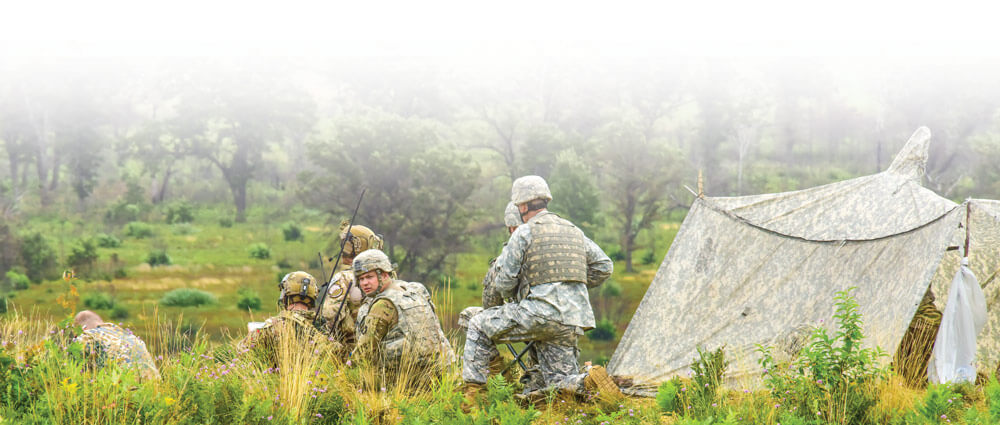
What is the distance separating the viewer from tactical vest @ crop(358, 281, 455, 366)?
5562 millimetres

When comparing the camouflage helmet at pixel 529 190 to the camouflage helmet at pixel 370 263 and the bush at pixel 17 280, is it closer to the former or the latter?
the camouflage helmet at pixel 370 263

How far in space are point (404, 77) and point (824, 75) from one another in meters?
33.0

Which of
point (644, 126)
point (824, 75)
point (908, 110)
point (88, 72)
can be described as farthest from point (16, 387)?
point (824, 75)

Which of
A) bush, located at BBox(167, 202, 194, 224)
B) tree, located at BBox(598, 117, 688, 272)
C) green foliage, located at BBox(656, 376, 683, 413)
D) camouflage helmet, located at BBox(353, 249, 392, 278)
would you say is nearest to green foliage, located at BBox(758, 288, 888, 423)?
green foliage, located at BBox(656, 376, 683, 413)

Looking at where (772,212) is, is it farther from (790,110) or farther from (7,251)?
(790,110)

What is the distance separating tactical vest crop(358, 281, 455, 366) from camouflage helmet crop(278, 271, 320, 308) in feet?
1.84

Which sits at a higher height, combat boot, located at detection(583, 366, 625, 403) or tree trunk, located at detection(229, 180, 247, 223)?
combat boot, located at detection(583, 366, 625, 403)

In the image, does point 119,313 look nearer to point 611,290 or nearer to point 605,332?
point 605,332

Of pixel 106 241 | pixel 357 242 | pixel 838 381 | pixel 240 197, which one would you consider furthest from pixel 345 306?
pixel 240 197

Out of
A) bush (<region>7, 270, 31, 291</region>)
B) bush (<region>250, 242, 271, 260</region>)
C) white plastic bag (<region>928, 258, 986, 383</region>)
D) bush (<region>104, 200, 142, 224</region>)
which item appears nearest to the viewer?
white plastic bag (<region>928, 258, 986, 383</region>)

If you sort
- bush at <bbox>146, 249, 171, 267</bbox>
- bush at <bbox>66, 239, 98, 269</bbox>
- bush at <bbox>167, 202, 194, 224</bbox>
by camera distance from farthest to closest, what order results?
bush at <bbox>167, 202, 194, 224</bbox>, bush at <bbox>146, 249, 171, 267</bbox>, bush at <bbox>66, 239, 98, 269</bbox>

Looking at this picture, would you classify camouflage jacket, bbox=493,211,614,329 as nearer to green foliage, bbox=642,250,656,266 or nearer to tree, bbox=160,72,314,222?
green foliage, bbox=642,250,656,266

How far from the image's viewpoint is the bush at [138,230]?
1567 inches

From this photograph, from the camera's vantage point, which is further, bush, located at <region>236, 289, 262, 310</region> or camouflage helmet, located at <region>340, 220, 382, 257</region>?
bush, located at <region>236, 289, 262, 310</region>
